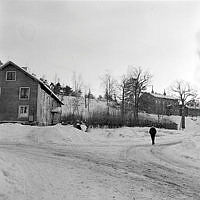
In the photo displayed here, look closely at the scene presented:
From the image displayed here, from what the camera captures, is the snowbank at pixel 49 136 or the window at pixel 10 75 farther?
the window at pixel 10 75

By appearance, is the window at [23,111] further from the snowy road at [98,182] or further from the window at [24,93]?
the snowy road at [98,182]

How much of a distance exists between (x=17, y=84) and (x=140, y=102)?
31.6 m

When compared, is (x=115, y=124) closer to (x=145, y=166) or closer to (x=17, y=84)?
(x=17, y=84)

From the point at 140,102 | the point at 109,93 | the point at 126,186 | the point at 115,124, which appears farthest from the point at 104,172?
the point at 109,93

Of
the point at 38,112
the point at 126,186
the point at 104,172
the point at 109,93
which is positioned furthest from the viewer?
the point at 109,93

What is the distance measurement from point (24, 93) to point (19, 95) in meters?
0.79

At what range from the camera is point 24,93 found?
39.8 m

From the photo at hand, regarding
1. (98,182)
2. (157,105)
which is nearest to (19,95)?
(98,182)

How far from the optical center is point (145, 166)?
1170cm

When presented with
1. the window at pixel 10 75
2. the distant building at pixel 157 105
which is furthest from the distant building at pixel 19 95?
the distant building at pixel 157 105

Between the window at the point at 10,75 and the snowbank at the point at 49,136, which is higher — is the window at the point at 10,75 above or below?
above

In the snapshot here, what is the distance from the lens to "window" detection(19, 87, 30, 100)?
39650 mm

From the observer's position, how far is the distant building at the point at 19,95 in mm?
39094

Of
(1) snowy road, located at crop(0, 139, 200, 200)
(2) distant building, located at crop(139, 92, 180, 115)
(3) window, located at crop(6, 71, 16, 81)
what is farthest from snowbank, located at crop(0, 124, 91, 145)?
(2) distant building, located at crop(139, 92, 180, 115)
